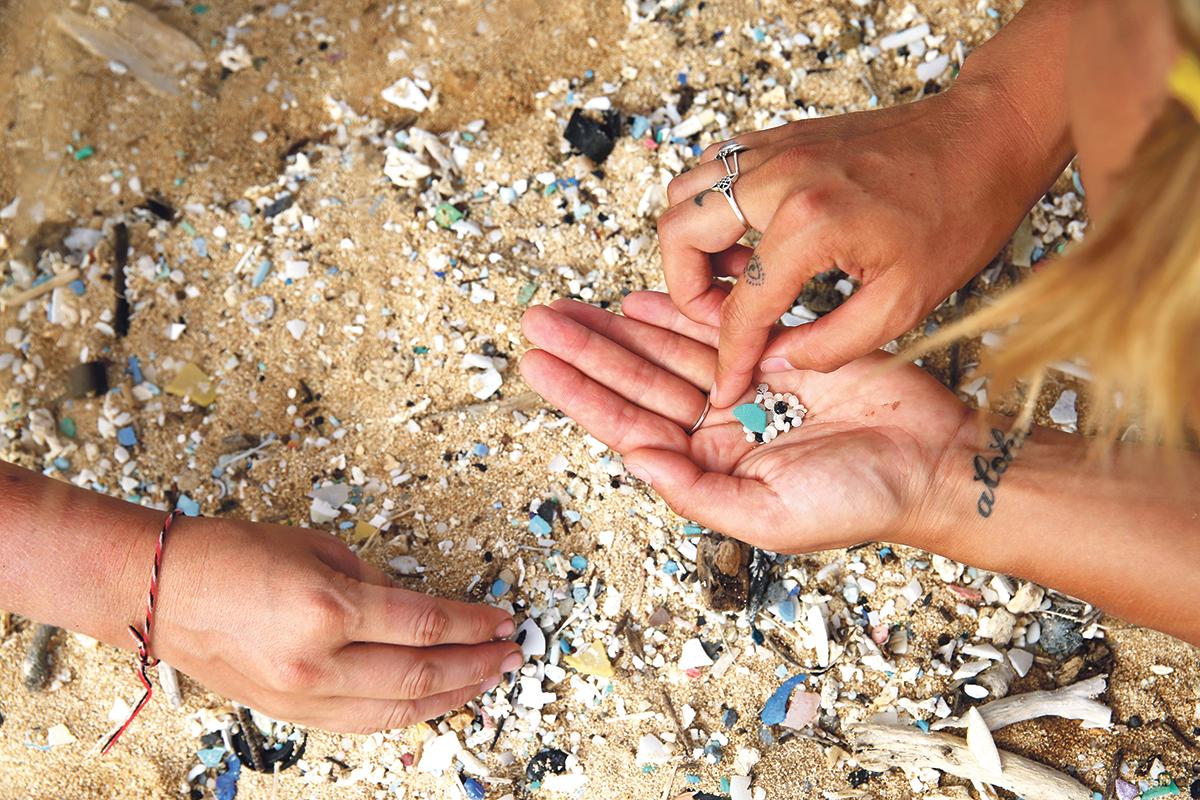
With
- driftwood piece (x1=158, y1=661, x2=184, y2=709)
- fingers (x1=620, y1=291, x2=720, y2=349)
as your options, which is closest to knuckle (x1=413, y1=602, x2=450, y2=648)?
driftwood piece (x1=158, y1=661, x2=184, y2=709)

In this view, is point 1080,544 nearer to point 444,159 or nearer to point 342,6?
point 444,159

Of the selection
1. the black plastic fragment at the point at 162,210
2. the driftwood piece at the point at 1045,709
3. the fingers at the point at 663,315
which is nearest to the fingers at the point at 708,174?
the fingers at the point at 663,315

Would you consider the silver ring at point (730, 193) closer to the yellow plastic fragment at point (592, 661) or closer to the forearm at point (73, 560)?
the yellow plastic fragment at point (592, 661)

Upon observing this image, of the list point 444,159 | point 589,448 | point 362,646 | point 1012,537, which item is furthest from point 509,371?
point 1012,537

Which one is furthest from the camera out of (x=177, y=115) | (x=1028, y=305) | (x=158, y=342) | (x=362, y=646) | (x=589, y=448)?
(x=177, y=115)

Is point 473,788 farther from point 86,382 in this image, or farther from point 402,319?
point 86,382
